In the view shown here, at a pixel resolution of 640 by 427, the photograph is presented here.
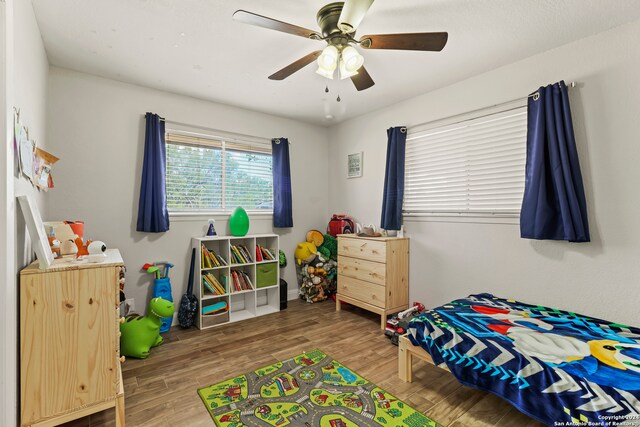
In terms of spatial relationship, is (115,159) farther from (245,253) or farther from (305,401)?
(305,401)

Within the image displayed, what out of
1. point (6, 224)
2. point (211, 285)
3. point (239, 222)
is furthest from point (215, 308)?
point (6, 224)

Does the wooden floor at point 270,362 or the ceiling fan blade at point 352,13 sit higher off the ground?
the ceiling fan blade at point 352,13

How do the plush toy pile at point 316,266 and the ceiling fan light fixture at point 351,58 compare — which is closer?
the ceiling fan light fixture at point 351,58

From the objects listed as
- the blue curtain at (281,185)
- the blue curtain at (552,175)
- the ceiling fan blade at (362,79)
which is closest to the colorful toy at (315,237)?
the blue curtain at (281,185)

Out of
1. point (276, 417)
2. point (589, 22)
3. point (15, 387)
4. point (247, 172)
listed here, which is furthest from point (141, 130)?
point (589, 22)

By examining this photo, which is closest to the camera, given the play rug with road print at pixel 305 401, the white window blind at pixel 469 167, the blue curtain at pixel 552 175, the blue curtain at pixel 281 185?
the play rug with road print at pixel 305 401

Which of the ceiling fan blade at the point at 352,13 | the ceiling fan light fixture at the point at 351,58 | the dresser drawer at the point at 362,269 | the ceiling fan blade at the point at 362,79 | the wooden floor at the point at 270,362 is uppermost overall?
the ceiling fan blade at the point at 352,13

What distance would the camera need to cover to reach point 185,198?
128 inches

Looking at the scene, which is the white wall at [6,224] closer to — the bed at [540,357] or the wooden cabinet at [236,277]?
the wooden cabinet at [236,277]

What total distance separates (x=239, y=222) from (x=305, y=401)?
205cm

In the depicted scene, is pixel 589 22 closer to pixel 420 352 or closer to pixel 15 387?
pixel 420 352

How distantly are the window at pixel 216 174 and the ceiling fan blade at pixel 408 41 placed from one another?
7.49 ft

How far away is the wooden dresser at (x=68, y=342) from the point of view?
4.61 feet

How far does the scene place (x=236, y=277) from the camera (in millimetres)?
3326
